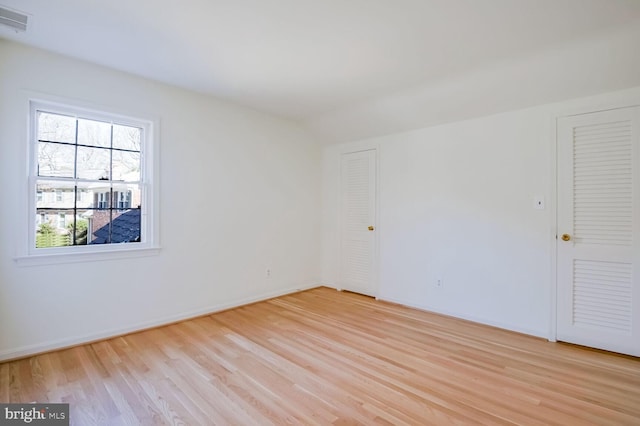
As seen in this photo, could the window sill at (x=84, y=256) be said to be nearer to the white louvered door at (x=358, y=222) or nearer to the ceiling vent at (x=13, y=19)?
the ceiling vent at (x=13, y=19)

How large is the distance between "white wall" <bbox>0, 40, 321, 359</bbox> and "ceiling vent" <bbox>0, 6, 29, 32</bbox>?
43 centimetres

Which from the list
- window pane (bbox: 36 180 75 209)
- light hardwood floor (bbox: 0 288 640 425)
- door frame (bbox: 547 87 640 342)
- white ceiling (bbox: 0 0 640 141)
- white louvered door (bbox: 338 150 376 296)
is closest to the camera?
light hardwood floor (bbox: 0 288 640 425)

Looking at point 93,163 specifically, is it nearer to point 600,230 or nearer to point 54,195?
point 54,195

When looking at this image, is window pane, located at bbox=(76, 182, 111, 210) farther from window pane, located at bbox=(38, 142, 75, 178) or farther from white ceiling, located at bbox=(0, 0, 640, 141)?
white ceiling, located at bbox=(0, 0, 640, 141)

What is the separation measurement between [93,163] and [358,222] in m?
3.33

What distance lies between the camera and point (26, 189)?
2.65 metres

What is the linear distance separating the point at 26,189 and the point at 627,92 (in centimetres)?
527

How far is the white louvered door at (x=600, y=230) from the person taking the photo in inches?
106

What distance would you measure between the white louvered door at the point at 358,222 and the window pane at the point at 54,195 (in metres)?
3.38

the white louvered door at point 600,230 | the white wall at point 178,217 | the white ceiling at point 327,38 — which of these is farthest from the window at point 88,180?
the white louvered door at point 600,230

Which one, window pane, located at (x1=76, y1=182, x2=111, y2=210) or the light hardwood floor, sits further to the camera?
window pane, located at (x1=76, y1=182, x2=111, y2=210)

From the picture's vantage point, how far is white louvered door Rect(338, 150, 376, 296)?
14.9 feet

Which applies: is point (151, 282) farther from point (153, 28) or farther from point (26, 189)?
point (153, 28)

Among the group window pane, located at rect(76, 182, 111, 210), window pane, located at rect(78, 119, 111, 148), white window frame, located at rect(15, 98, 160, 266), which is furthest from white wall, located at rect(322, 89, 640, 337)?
window pane, located at rect(76, 182, 111, 210)
